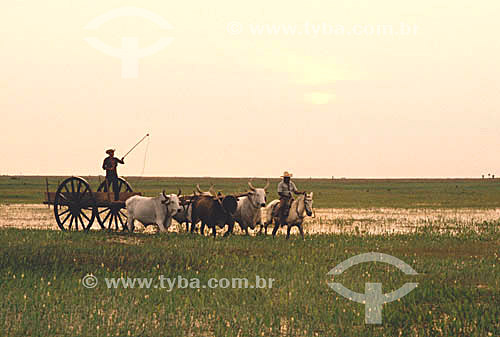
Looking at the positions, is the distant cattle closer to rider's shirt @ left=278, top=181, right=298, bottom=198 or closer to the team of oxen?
the team of oxen

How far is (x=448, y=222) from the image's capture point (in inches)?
1119

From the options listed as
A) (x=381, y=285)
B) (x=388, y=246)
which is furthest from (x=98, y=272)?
(x=388, y=246)

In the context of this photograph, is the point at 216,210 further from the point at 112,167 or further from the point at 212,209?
the point at 112,167

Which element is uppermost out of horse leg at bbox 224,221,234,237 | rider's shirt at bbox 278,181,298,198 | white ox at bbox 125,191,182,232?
rider's shirt at bbox 278,181,298,198

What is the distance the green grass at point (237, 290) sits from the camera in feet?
30.9

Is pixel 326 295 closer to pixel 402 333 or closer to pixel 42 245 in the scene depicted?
pixel 402 333

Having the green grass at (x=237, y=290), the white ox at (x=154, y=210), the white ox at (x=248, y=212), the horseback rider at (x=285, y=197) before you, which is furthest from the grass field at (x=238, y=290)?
the white ox at (x=248, y=212)


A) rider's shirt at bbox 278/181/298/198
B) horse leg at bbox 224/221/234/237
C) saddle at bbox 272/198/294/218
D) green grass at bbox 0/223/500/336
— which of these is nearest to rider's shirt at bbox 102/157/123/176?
green grass at bbox 0/223/500/336

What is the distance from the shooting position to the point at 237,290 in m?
11.9

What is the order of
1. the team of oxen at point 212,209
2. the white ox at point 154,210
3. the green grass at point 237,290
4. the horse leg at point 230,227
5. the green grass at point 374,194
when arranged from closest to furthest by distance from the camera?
the green grass at point 237,290, the team of oxen at point 212,209, the horse leg at point 230,227, the white ox at point 154,210, the green grass at point 374,194

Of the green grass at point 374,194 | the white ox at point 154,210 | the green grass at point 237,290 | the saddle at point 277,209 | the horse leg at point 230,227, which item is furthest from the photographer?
the green grass at point 374,194

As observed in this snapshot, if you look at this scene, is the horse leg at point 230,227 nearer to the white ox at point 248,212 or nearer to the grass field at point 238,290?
the white ox at point 248,212

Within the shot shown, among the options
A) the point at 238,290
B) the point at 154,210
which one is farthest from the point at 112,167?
the point at 238,290

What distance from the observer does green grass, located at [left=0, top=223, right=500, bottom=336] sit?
9.41 meters
